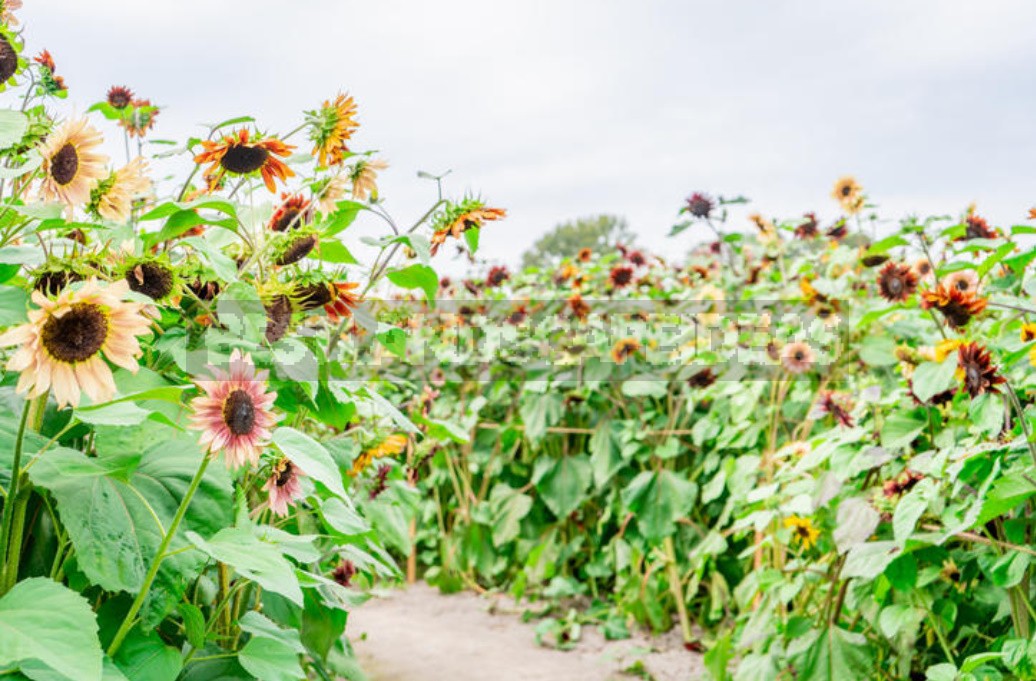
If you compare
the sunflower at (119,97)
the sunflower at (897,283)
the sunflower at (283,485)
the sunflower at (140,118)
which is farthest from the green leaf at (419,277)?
the sunflower at (897,283)

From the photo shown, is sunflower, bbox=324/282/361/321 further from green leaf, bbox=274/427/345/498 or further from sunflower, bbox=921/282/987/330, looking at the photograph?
sunflower, bbox=921/282/987/330

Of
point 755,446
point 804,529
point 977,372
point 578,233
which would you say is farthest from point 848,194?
point 578,233

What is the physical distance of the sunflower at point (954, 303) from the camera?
5.73 ft

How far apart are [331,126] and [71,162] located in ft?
1.17

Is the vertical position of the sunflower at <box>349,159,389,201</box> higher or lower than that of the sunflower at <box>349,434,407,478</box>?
higher

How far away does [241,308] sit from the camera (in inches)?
41.0

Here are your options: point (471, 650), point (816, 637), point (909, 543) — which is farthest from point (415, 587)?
point (909, 543)

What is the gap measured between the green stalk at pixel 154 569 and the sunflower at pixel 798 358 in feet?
7.31

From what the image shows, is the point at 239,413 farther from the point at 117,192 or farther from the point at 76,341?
the point at 117,192

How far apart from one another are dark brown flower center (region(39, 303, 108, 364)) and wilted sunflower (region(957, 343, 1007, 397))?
58.7 inches

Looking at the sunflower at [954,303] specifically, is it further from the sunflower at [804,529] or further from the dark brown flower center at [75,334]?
the dark brown flower center at [75,334]

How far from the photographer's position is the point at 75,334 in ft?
2.62

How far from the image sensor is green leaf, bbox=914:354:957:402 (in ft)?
Result: 5.41

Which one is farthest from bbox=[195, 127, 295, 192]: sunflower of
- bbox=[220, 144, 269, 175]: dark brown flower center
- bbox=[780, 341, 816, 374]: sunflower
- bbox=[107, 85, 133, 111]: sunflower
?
bbox=[780, 341, 816, 374]: sunflower
